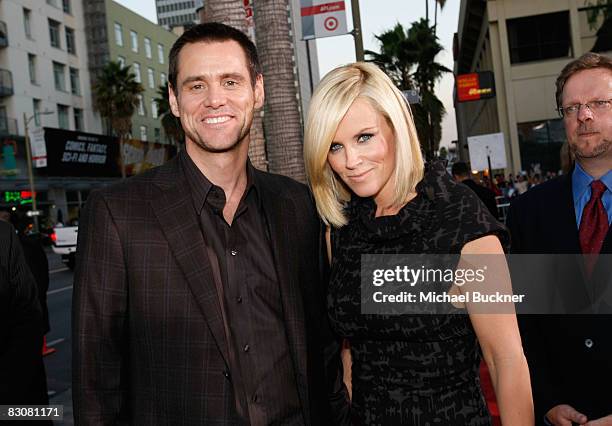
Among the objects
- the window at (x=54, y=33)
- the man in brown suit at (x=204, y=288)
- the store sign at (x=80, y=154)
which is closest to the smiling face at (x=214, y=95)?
the man in brown suit at (x=204, y=288)

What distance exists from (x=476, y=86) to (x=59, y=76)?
3148 centimetres

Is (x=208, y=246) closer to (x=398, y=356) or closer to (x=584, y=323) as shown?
(x=398, y=356)

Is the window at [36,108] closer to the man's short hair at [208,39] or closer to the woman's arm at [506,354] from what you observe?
the man's short hair at [208,39]

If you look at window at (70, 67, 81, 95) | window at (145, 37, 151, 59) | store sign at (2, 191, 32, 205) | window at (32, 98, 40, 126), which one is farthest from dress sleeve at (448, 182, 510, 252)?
window at (145, 37, 151, 59)

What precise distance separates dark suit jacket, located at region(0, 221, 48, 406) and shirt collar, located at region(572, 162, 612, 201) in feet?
9.47

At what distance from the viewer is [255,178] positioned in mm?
2895

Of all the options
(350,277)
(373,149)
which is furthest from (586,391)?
(373,149)

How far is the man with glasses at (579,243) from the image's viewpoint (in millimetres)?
2680

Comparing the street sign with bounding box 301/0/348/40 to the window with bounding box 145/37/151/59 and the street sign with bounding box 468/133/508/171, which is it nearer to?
the street sign with bounding box 468/133/508/171

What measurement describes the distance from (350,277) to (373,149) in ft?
1.99

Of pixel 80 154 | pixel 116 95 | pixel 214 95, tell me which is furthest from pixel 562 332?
pixel 116 95

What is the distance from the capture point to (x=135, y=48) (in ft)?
176

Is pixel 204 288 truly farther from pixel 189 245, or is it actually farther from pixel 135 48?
pixel 135 48

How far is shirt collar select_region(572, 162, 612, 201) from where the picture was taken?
282 centimetres
